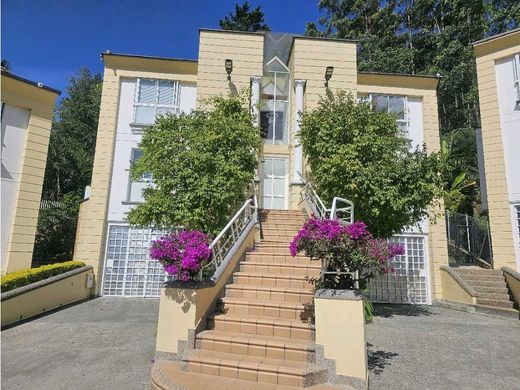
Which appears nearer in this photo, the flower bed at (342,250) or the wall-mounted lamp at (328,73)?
the flower bed at (342,250)

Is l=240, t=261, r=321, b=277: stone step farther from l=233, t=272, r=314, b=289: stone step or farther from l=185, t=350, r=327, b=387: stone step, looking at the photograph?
l=185, t=350, r=327, b=387: stone step

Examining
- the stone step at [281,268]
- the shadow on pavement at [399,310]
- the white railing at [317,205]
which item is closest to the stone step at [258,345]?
the stone step at [281,268]

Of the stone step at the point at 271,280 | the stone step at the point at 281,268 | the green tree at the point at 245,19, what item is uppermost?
the green tree at the point at 245,19

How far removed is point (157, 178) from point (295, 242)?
4.26 meters

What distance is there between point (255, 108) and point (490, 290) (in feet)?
32.6

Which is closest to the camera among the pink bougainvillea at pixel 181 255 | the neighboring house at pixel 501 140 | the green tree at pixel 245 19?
the pink bougainvillea at pixel 181 255

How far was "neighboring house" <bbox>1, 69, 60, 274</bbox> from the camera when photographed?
444 inches

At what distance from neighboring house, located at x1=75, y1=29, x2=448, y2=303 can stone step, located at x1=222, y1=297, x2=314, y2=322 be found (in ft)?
21.1

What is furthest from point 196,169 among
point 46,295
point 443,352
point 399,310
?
point 399,310

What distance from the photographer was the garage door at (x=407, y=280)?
12.3 metres

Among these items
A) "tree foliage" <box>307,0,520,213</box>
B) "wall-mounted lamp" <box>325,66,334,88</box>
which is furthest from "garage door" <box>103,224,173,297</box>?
"tree foliage" <box>307,0,520,213</box>

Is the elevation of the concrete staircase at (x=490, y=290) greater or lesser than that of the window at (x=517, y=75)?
lesser

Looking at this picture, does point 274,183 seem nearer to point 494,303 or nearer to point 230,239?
point 230,239

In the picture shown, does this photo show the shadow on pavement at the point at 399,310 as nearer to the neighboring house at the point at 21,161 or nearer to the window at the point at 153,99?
the window at the point at 153,99
